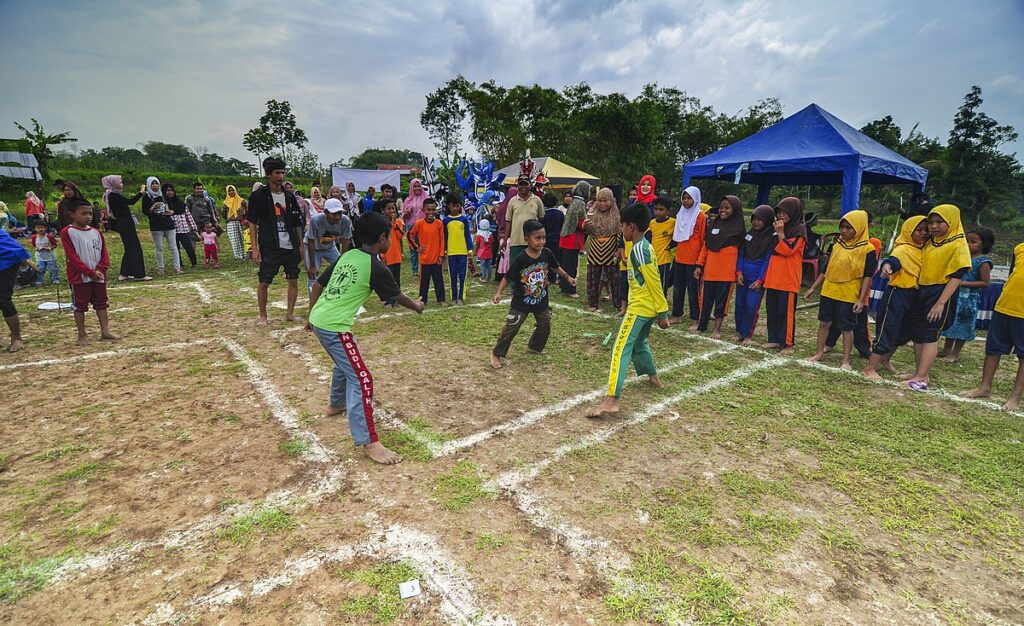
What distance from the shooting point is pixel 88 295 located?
596cm

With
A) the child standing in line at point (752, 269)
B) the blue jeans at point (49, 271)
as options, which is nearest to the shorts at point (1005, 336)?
the child standing in line at point (752, 269)

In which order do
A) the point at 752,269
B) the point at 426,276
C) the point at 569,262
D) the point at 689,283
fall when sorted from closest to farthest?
the point at 752,269
the point at 689,283
the point at 426,276
the point at 569,262

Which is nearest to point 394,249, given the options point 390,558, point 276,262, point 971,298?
point 276,262

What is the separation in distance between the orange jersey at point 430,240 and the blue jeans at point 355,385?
14.8 ft

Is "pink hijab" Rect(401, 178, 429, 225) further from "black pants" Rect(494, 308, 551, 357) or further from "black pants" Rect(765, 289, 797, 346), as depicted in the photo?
"black pants" Rect(765, 289, 797, 346)

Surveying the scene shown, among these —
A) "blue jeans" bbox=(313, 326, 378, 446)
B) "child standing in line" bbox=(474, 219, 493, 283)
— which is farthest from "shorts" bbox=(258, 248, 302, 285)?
"child standing in line" bbox=(474, 219, 493, 283)

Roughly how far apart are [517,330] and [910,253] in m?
4.35

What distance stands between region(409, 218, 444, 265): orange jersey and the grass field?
305cm

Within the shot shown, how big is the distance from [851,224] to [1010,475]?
115 inches

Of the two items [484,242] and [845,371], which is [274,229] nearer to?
[484,242]

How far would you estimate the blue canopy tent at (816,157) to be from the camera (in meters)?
9.55

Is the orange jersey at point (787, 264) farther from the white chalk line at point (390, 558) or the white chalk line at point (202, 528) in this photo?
the white chalk line at point (202, 528)

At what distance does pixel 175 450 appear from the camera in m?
3.66

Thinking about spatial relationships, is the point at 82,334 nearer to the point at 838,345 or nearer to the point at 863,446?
the point at 863,446
